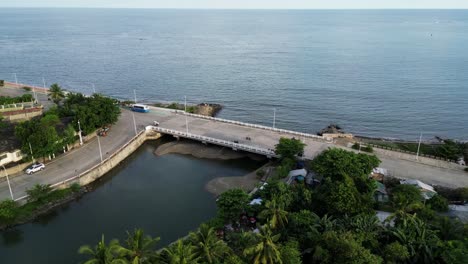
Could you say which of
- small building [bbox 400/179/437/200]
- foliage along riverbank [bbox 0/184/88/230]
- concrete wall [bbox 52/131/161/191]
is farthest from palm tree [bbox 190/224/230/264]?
concrete wall [bbox 52/131/161/191]

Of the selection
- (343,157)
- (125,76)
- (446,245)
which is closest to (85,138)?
(343,157)

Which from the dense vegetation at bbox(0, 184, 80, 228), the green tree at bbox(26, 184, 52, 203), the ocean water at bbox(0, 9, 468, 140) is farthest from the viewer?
Result: the ocean water at bbox(0, 9, 468, 140)

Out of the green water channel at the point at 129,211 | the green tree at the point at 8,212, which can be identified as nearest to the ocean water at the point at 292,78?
the green water channel at the point at 129,211

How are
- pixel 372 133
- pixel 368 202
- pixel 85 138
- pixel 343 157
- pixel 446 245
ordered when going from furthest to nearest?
pixel 372 133
pixel 85 138
pixel 343 157
pixel 368 202
pixel 446 245

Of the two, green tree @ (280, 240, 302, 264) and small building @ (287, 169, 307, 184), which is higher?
green tree @ (280, 240, 302, 264)

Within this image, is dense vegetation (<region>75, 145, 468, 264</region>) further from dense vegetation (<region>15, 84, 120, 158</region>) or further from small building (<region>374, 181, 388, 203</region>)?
dense vegetation (<region>15, 84, 120, 158</region>)

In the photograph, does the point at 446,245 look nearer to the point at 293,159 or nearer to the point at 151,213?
the point at 293,159
